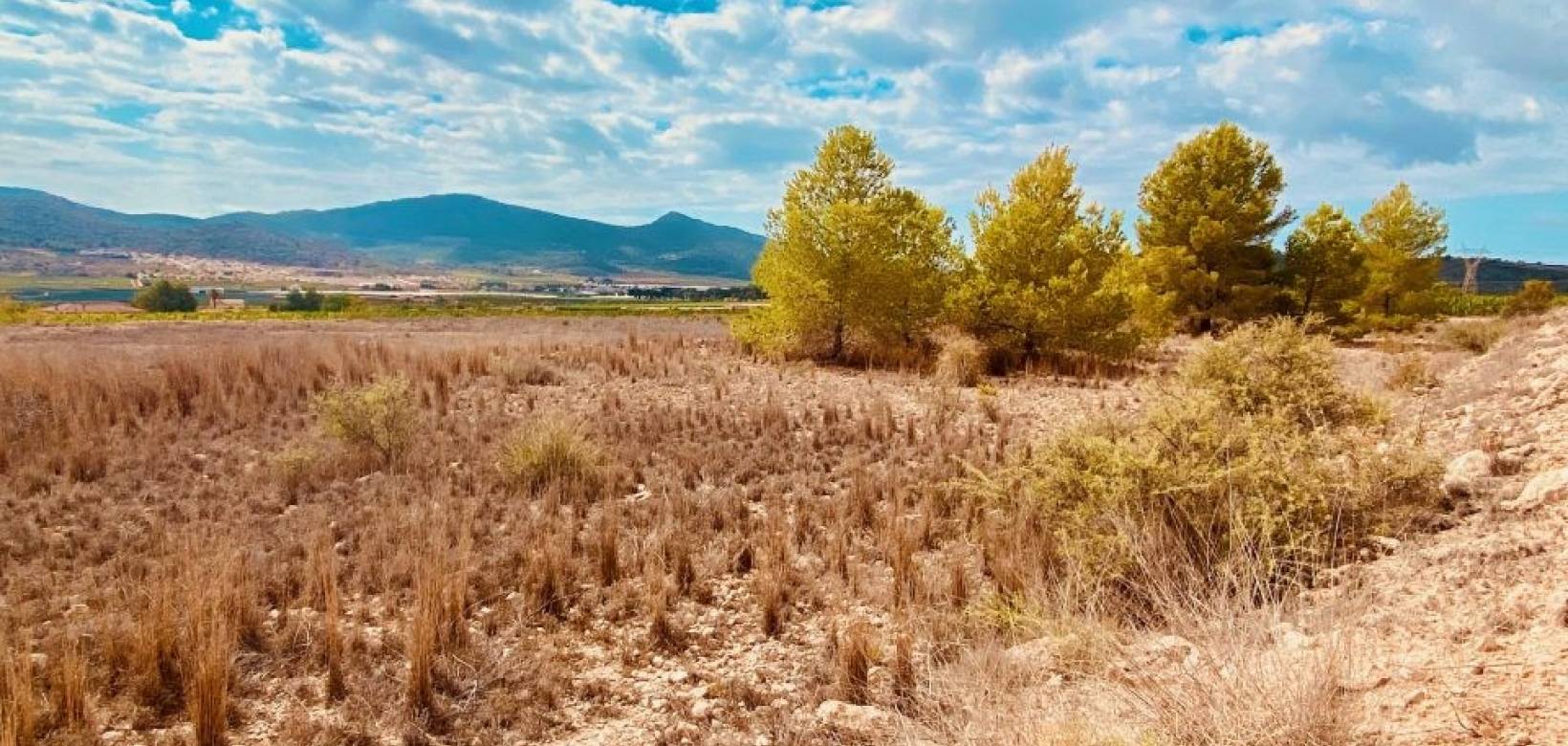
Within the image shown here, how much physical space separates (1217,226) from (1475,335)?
6632 mm

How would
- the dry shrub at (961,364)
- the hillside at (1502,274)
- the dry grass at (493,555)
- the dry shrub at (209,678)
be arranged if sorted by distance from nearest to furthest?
the dry shrub at (209,678) → the dry grass at (493,555) → the dry shrub at (961,364) → the hillside at (1502,274)

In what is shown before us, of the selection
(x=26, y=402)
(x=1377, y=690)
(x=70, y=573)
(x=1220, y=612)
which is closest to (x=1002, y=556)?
(x=1220, y=612)

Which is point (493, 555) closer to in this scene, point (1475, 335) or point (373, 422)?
point (373, 422)

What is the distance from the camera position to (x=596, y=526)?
6.43 meters

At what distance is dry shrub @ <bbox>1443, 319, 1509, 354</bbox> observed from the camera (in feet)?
56.5

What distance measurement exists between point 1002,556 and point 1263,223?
22637mm

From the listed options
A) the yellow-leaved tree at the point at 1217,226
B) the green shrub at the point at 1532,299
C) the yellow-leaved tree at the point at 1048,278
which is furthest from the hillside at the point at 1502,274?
the yellow-leaved tree at the point at 1048,278

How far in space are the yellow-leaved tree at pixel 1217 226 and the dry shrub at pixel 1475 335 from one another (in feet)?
14.6

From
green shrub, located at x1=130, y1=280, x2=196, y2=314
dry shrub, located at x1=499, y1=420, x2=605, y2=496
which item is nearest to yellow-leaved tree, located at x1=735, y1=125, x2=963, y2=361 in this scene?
dry shrub, located at x1=499, y1=420, x2=605, y2=496

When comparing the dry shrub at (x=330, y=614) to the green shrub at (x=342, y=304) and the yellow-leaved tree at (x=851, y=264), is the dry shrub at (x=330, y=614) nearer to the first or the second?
the yellow-leaved tree at (x=851, y=264)

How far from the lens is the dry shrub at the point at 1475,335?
17214 mm

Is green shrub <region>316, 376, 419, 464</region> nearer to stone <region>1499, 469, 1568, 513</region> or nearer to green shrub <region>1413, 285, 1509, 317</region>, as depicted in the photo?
stone <region>1499, 469, 1568, 513</region>

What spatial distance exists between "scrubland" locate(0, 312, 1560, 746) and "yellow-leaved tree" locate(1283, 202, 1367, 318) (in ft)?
52.3

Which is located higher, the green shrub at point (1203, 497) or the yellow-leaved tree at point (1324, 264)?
the yellow-leaved tree at point (1324, 264)
